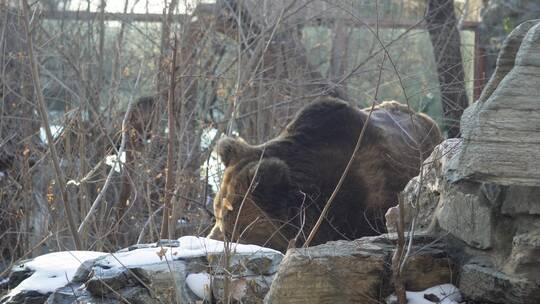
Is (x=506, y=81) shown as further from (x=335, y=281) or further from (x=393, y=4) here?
(x=393, y=4)

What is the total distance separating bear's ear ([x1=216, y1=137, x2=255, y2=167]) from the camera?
7.54 metres

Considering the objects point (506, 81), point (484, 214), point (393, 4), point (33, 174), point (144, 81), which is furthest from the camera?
point (393, 4)

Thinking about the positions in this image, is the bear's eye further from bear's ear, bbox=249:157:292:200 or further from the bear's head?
bear's ear, bbox=249:157:292:200

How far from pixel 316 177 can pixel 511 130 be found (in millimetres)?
3424

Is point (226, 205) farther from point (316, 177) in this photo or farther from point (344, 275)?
point (344, 275)

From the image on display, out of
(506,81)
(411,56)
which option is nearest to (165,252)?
(506,81)

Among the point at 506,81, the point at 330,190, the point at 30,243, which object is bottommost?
the point at 30,243

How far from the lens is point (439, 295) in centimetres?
466

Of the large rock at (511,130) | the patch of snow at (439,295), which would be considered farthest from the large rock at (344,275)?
the large rock at (511,130)

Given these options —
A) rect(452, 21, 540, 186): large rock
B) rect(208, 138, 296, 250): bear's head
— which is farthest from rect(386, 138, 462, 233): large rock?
rect(208, 138, 296, 250): bear's head

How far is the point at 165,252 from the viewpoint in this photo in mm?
5566

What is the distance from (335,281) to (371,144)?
10.0 feet

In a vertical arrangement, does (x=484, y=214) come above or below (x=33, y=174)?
above

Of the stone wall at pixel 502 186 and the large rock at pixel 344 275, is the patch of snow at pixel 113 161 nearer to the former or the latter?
the large rock at pixel 344 275
